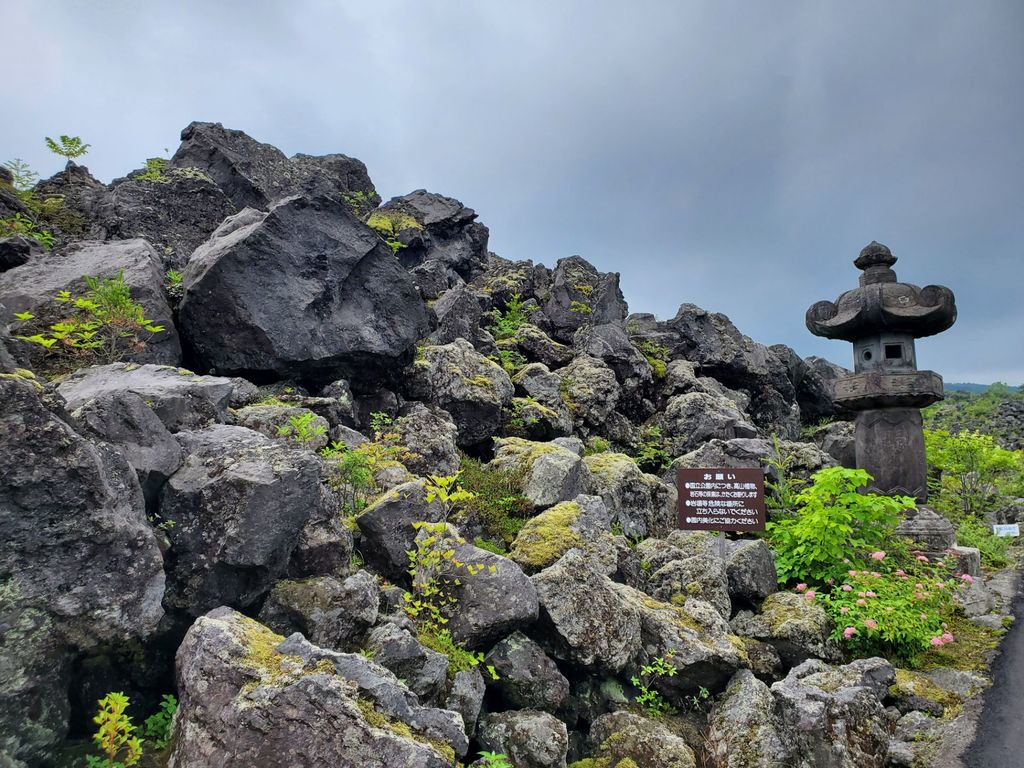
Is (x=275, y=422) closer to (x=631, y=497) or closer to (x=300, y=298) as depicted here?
(x=300, y=298)

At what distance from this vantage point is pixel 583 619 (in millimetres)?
6855

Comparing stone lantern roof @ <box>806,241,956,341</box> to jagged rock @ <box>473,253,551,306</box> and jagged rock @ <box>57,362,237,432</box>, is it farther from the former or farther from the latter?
jagged rock @ <box>57,362,237,432</box>

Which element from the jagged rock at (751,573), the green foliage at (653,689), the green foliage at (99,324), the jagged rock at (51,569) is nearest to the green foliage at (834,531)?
the jagged rock at (751,573)

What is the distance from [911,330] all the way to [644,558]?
1032cm

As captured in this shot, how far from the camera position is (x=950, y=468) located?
77.1 ft

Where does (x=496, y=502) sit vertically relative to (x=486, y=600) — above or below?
above

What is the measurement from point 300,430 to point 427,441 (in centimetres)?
365

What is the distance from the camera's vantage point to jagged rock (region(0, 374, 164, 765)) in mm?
3732

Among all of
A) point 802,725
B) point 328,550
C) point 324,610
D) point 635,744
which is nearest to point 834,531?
point 802,725

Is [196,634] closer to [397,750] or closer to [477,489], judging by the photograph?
[397,750]

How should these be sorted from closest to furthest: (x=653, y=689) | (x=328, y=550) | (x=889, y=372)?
(x=328, y=550)
(x=653, y=689)
(x=889, y=372)

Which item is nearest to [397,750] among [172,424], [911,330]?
[172,424]

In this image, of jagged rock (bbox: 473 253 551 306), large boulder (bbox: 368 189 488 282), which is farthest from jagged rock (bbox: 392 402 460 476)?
large boulder (bbox: 368 189 488 282)

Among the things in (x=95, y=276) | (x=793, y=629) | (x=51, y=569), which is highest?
(x=95, y=276)
